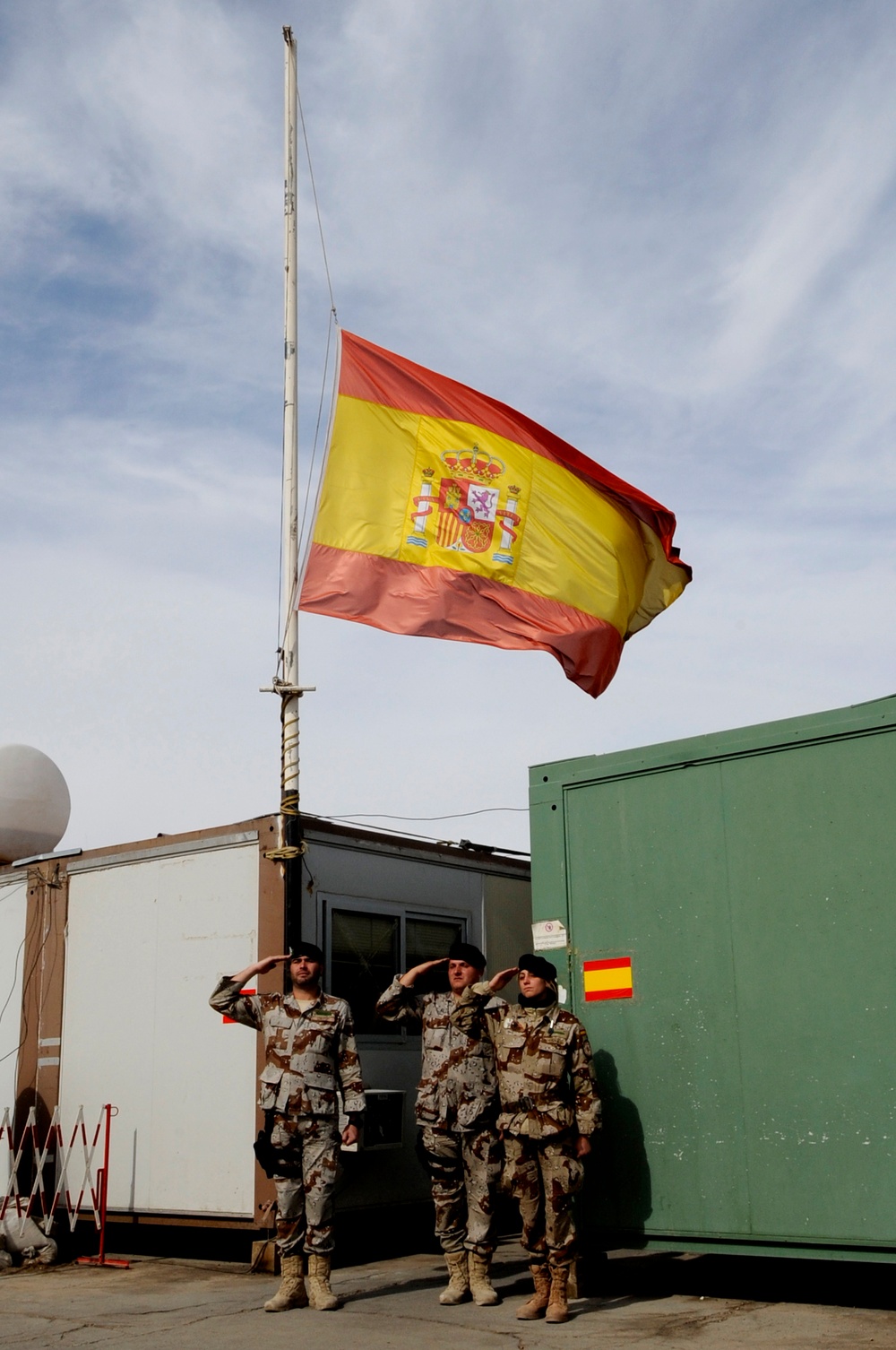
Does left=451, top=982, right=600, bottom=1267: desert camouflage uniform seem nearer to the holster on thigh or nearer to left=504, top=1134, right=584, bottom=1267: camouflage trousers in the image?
left=504, top=1134, right=584, bottom=1267: camouflage trousers

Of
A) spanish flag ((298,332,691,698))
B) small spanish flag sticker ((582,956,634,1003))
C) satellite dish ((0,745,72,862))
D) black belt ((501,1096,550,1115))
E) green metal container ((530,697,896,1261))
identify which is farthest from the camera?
satellite dish ((0,745,72,862))

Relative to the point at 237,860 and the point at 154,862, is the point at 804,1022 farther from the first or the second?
the point at 154,862

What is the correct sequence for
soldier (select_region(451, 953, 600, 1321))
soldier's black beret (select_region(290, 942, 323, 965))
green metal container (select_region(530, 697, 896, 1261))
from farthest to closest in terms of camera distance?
1. soldier's black beret (select_region(290, 942, 323, 965))
2. soldier (select_region(451, 953, 600, 1321))
3. green metal container (select_region(530, 697, 896, 1261))

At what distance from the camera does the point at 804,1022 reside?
20.6 feet

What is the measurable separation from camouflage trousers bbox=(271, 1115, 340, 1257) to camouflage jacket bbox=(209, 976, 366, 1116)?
0.29 feet

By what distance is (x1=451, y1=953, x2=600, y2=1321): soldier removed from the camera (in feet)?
21.1

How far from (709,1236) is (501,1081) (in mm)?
1277

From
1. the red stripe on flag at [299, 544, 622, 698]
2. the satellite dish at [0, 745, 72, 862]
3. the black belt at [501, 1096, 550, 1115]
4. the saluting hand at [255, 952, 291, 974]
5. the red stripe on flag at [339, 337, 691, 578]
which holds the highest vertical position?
the red stripe on flag at [339, 337, 691, 578]

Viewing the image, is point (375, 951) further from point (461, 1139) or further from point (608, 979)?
point (608, 979)

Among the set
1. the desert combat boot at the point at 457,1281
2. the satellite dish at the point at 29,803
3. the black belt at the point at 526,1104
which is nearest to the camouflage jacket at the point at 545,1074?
the black belt at the point at 526,1104

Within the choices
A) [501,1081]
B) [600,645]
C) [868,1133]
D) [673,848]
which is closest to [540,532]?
[600,645]

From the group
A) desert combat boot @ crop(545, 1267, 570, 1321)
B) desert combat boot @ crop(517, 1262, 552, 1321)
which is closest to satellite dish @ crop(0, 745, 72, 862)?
desert combat boot @ crop(517, 1262, 552, 1321)

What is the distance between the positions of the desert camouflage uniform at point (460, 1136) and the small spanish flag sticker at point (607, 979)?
0.67 meters

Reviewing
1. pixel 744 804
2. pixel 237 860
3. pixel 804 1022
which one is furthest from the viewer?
pixel 237 860
